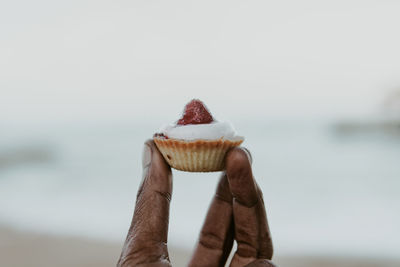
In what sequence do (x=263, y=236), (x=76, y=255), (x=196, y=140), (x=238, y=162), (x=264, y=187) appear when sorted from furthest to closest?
(x=264, y=187) < (x=76, y=255) < (x=263, y=236) < (x=196, y=140) < (x=238, y=162)

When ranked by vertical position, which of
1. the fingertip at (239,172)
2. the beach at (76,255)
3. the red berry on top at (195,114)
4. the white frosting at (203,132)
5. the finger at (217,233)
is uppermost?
the red berry on top at (195,114)

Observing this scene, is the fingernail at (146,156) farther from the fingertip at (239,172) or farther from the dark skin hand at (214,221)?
the fingertip at (239,172)

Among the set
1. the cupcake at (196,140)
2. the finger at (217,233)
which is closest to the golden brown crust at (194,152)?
the cupcake at (196,140)

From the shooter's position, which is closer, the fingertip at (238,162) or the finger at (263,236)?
the fingertip at (238,162)

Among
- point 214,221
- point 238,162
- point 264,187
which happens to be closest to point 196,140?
point 238,162

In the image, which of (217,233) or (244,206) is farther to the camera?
(217,233)

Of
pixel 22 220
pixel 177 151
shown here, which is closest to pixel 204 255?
pixel 177 151

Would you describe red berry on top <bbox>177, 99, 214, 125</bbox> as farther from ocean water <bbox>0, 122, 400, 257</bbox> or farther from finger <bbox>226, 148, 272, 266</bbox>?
ocean water <bbox>0, 122, 400, 257</bbox>

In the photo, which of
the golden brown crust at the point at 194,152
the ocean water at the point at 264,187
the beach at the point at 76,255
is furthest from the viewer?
the ocean water at the point at 264,187

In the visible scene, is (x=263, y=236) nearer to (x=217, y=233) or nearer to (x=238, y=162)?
(x=217, y=233)
